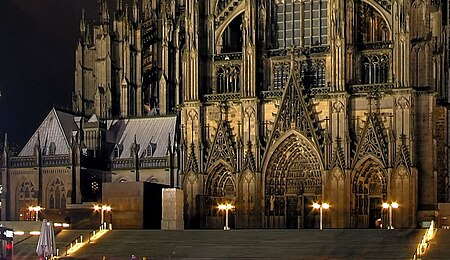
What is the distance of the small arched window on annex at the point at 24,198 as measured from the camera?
9388 centimetres

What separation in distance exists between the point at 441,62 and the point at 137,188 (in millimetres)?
27868

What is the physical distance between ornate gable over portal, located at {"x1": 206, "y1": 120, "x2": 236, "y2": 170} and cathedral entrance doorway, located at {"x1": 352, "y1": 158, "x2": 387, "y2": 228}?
9671 mm

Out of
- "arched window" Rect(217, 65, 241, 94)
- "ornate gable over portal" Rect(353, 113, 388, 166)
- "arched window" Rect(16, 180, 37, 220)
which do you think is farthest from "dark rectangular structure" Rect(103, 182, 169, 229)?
"arched window" Rect(16, 180, 37, 220)

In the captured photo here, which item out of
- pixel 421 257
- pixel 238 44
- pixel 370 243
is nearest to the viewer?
pixel 421 257

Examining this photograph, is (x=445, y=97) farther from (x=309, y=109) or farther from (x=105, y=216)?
(x=105, y=216)

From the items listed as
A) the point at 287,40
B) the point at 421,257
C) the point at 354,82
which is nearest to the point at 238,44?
the point at 287,40

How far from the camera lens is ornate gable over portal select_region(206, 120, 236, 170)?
3317 inches

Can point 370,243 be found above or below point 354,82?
below

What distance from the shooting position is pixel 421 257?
60.6m

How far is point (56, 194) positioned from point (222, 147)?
16441mm

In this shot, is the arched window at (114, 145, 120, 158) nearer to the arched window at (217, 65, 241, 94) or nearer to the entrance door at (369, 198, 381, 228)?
the arched window at (217, 65, 241, 94)

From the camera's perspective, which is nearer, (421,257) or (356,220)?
(421,257)

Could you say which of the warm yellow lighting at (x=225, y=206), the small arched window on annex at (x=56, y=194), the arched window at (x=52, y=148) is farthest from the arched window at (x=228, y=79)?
the arched window at (x=52, y=148)

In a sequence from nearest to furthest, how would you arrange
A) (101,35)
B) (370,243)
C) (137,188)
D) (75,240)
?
1. (370,243)
2. (75,240)
3. (137,188)
4. (101,35)
